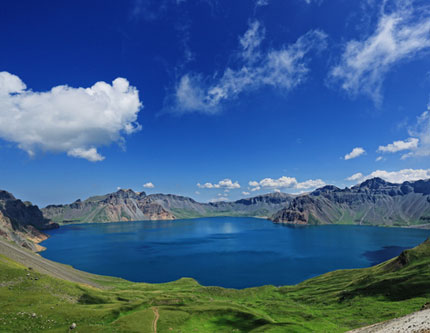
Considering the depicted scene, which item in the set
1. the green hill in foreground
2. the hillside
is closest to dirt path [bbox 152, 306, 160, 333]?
the hillside

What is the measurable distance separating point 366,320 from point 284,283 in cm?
8429

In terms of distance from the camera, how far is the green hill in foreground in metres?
51.0

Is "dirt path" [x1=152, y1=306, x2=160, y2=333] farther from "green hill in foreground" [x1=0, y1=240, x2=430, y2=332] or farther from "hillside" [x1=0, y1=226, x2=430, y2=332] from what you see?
"green hill in foreground" [x1=0, y1=240, x2=430, y2=332]

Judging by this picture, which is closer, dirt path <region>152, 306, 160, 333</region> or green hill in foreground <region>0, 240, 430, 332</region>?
green hill in foreground <region>0, 240, 430, 332</region>

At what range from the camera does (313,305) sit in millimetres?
98375

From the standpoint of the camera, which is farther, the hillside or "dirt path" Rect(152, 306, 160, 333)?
"dirt path" Rect(152, 306, 160, 333)

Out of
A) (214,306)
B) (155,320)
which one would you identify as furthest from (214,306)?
(155,320)

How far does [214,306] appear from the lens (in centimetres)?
7188

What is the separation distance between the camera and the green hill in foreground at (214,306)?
51019 mm

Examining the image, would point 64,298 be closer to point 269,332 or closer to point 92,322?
point 92,322

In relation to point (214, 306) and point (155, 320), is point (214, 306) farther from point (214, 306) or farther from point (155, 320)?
point (155, 320)

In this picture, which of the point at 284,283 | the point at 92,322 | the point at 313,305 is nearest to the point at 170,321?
the point at 92,322

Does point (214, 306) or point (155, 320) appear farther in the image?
point (214, 306)

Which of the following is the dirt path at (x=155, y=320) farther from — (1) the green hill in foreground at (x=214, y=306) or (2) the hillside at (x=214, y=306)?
(1) the green hill in foreground at (x=214, y=306)
